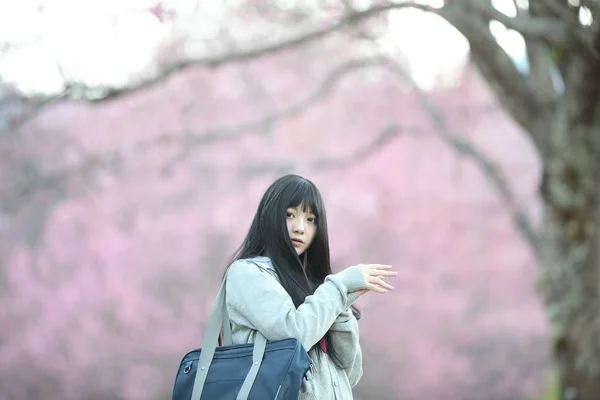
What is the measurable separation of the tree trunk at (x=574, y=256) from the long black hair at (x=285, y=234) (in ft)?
9.80

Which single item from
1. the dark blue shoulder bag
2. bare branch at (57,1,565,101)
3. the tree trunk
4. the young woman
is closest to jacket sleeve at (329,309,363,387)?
the young woman

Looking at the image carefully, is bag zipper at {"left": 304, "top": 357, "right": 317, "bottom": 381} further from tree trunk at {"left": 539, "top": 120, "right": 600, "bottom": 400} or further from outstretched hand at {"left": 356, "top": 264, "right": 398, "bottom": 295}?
tree trunk at {"left": 539, "top": 120, "right": 600, "bottom": 400}

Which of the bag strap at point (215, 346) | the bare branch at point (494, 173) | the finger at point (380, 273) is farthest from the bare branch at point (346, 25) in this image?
the bag strap at point (215, 346)

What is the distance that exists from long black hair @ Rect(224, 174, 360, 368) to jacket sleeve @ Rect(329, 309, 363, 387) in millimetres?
17

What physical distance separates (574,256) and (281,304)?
132 inches

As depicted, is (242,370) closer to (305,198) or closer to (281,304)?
(281,304)

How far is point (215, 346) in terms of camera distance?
1.69 m

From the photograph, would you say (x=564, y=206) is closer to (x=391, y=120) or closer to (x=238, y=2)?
(x=238, y=2)

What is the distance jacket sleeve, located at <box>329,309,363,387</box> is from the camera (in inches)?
68.4

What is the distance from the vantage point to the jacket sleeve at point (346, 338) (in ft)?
5.70

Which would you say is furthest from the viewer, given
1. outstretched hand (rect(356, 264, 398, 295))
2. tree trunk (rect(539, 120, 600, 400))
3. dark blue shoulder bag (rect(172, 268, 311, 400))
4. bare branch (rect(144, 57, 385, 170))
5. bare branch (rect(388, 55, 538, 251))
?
bare branch (rect(144, 57, 385, 170))

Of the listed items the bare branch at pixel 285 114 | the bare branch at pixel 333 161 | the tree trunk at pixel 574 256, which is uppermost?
the bare branch at pixel 285 114

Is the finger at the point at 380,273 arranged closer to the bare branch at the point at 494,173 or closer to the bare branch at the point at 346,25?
the bare branch at the point at 346,25

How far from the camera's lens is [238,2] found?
735 centimetres
